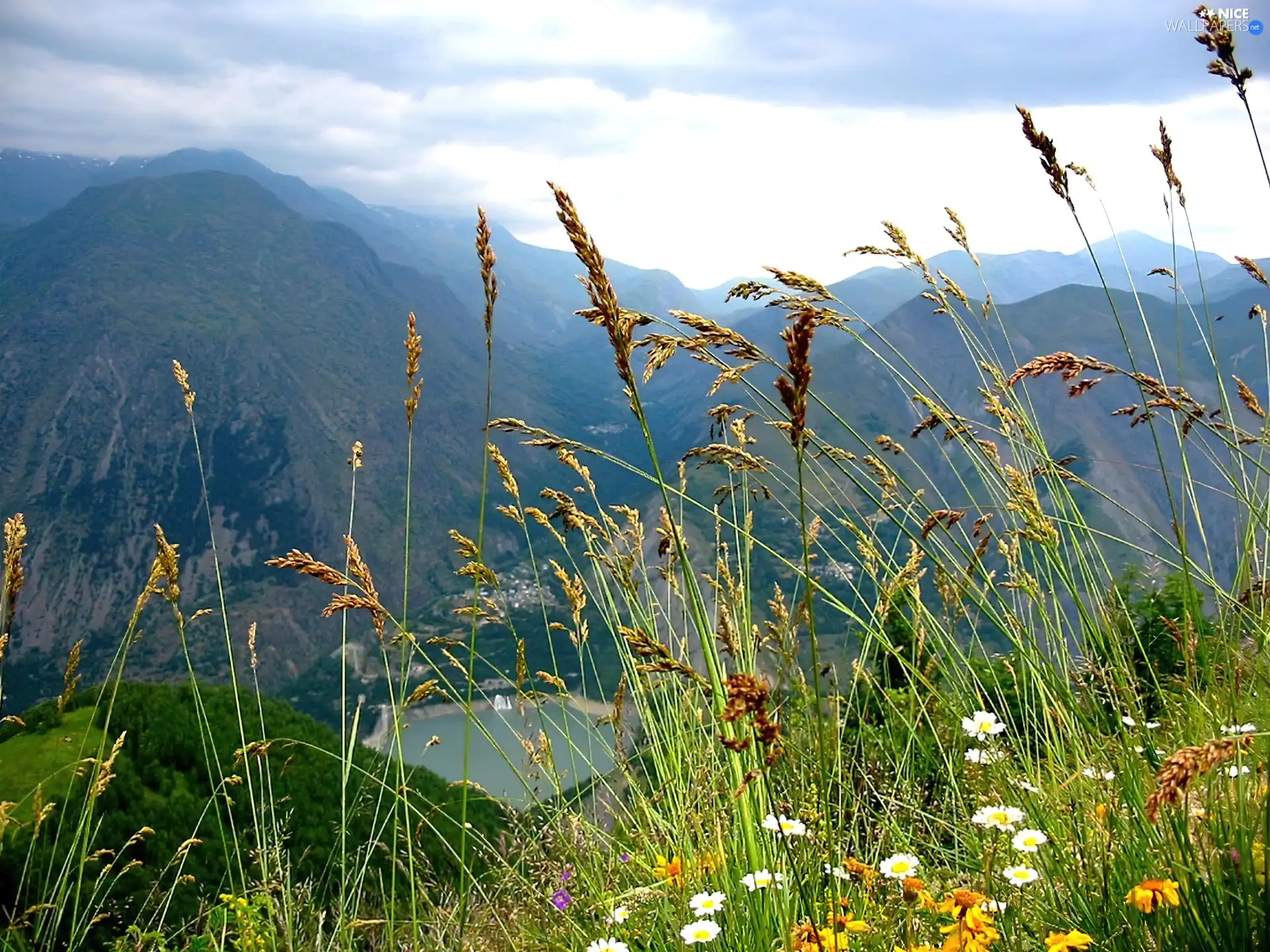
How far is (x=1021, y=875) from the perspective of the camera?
1.69m

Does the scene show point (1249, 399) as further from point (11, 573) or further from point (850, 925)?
point (11, 573)

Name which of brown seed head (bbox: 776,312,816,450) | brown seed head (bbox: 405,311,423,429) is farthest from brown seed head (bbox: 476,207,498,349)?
brown seed head (bbox: 776,312,816,450)

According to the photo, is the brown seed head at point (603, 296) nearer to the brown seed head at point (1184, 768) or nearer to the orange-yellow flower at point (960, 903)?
the brown seed head at point (1184, 768)

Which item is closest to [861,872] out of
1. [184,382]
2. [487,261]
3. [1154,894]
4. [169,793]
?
[1154,894]

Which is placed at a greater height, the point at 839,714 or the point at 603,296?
the point at 603,296

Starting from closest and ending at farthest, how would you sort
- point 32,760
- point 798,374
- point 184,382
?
point 798,374 → point 184,382 → point 32,760

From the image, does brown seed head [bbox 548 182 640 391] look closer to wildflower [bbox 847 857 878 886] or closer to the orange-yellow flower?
the orange-yellow flower

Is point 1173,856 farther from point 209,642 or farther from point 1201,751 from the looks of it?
point 209,642

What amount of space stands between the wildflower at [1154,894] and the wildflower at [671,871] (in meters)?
0.97

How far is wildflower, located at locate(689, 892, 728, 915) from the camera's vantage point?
5.73ft

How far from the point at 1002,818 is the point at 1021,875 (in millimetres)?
197

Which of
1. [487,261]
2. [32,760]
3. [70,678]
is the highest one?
[487,261]

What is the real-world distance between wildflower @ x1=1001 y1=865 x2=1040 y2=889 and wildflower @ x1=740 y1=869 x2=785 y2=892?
44cm

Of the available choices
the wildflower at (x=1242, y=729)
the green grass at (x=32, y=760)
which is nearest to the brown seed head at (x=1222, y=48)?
the wildflower at (x=1242, y=729)
